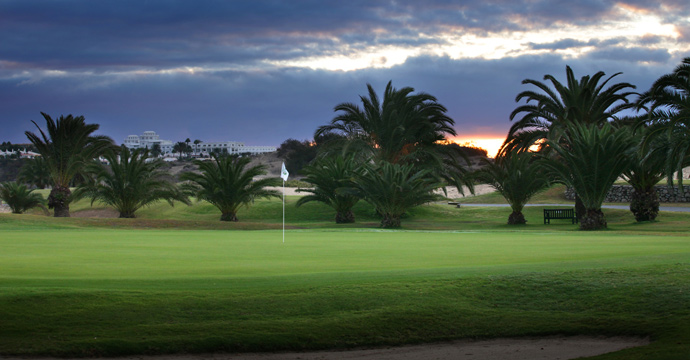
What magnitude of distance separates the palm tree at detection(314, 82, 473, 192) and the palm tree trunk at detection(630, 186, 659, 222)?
35.4ft

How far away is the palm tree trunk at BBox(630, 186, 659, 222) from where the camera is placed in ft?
121

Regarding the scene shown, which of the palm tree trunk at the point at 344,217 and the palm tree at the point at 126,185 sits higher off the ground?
the palm tree at the point at 126,185

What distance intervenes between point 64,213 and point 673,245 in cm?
3889

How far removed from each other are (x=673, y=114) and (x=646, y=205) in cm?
937

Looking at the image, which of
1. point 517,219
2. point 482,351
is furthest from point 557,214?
point 482,351

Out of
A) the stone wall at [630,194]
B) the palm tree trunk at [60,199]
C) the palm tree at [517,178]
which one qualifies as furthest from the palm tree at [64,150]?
the stone wall at [630,194]

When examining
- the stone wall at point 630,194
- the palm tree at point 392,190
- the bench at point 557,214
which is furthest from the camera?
the stone wall at point 630,194

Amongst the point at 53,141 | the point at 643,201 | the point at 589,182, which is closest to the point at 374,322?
the point at 589,182

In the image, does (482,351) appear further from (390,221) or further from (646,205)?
(646,205)

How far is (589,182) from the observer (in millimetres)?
32281

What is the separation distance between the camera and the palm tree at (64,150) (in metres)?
43.0

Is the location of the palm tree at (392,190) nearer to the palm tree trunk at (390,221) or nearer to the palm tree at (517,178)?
the palm tree trunk at (390,221)

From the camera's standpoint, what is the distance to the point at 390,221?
126 ft

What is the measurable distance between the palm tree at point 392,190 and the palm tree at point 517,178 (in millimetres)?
3597
